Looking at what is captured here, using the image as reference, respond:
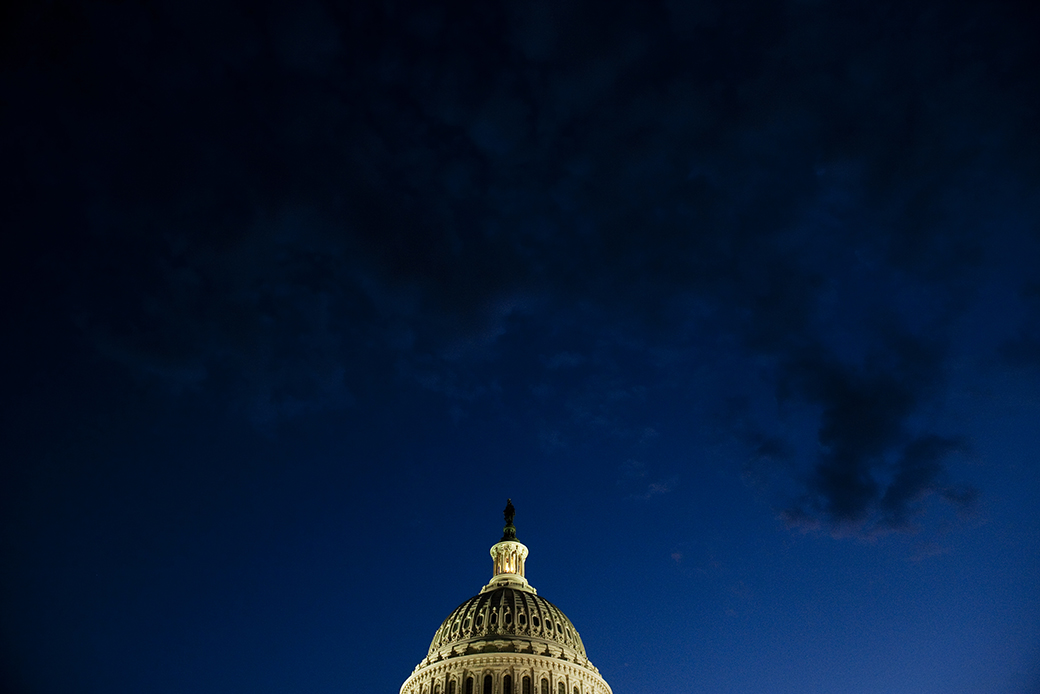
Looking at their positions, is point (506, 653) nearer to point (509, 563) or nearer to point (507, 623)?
point (507, 623)

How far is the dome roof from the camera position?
354 ft

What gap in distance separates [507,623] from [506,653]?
674 centimetres

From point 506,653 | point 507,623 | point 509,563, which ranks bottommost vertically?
point 506,653

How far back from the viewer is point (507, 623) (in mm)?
109500

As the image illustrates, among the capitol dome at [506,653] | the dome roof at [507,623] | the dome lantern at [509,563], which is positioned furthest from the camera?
the dome lantern at [509,563]

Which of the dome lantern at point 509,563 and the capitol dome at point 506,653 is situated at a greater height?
the dome lantern at point 509,563

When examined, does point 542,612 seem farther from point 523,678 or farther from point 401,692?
point 401,692

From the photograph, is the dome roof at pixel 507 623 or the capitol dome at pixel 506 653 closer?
the capitol dome at pixel 506 653

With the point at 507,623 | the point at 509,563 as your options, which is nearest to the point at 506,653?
the point at 507,623

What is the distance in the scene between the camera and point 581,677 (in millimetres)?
106375

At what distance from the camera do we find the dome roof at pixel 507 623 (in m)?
108

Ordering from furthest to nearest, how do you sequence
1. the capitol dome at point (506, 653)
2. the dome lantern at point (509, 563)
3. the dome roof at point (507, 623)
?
the dome lantern at point (509, 563) → the dome roof at point (507, 623) → the capitol dome at point (506, 653)

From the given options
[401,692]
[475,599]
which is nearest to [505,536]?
[475,599]

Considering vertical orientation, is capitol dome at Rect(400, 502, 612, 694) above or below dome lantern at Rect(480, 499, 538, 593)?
below
